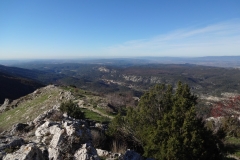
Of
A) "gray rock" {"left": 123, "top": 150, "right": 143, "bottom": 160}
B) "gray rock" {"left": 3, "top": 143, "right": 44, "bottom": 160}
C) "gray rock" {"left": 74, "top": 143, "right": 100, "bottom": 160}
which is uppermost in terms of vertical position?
"gray rock" {"left": 3, "top": 143, "right": 44, "bottom": 160}

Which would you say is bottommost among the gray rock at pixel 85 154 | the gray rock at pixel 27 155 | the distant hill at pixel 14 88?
the distant hill at pixel 14 88

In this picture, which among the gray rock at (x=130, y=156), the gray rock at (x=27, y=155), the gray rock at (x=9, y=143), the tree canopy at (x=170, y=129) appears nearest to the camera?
the gray rock at (x=27, y=155)

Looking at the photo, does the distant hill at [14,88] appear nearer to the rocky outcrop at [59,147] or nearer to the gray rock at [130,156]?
the rocky outcrop at [59,147]

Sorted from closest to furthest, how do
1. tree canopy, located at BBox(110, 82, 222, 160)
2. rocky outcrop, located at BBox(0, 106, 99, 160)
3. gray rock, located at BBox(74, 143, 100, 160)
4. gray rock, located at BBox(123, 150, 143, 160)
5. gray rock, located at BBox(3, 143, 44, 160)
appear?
1. gray rock, located at BBox(3, 143, 44, 160)
2. rocky outcrop, located at BBox(0, 106, 99, 160)
3. gray rock, located at BBox(74, 143, 100, 160)
4. gray rock, located at BBox(123, 150, 143, 160)
5. tree canopy, located at BBox(110, 82, 222, 160)

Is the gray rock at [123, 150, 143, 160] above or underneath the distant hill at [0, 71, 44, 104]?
above

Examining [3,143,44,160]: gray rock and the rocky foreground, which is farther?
the rocky foreground

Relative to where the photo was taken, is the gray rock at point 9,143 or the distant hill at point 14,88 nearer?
the gray rock at point 9,143

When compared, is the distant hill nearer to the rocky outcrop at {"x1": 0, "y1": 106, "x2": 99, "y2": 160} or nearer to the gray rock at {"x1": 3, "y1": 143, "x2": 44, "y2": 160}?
the rocky outcrop at {"x1": 0, "y1": 106, "x2": 99, "y2": 160}

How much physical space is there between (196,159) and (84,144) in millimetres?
6504

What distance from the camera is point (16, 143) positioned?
7570mm

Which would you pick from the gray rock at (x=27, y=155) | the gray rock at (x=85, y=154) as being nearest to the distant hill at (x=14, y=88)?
the gray rock at (x=27, y=155)

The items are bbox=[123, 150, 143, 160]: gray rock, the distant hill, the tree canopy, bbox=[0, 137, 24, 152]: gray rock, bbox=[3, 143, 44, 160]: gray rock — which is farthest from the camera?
the distant hill

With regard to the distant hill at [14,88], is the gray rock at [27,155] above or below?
above

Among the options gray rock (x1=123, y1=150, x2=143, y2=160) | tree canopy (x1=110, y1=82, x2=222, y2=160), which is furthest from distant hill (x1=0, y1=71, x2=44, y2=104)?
gray rock (x1=123, y1=150, x2=143, y2=160)
